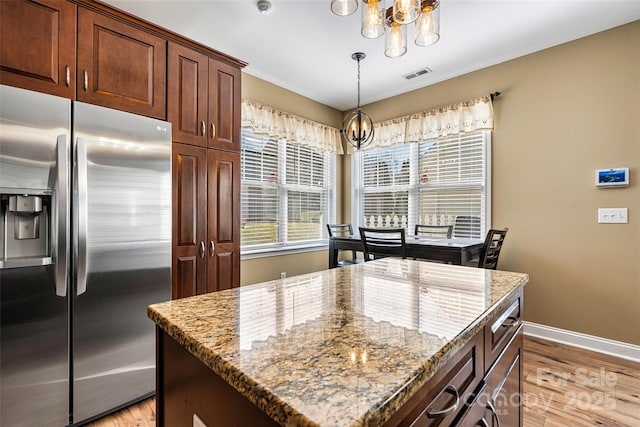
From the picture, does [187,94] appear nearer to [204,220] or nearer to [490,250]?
[204,220]

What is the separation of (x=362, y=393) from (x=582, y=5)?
319cm

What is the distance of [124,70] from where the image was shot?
6.09ft

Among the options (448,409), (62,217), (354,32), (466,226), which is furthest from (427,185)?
(62,217)

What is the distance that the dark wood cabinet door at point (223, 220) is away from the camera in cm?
229

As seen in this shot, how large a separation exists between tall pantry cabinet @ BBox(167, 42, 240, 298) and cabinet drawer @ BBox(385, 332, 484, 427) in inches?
73.1

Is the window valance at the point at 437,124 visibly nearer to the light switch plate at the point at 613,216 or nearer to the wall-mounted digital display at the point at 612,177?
the wall-mounted digital display at the point at 612,177

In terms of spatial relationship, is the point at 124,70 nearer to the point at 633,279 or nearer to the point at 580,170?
the point at 580,170

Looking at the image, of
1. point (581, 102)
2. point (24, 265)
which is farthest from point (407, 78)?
point (24, 265)

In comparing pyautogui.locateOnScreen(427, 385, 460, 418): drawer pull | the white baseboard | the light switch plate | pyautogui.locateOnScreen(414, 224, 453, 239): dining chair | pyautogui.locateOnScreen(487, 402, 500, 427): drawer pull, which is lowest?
the white baseboard

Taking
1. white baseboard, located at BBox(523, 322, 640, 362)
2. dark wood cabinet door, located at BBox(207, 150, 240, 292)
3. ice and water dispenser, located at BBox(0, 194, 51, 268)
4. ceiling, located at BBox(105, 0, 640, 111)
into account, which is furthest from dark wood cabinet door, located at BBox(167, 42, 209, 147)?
white baseboard, located at BBox(523, 322, 640, 362)

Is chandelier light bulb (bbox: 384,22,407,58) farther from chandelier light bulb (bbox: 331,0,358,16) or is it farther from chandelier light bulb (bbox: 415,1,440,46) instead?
chandelier light bulb (bbox: 331,0,358,16)

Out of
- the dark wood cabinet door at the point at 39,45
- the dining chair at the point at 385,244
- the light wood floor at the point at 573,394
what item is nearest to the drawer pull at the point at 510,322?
the light wood floor at the point at 573,394

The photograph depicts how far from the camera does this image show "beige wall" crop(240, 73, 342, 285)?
3.37m

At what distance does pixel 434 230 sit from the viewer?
363 centimetres
